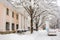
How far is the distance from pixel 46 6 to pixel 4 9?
397 inches

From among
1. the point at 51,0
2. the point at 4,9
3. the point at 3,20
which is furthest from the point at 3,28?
the point at 51,0

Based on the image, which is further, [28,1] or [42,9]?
[42,9]

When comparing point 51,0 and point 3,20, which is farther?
point 51,0

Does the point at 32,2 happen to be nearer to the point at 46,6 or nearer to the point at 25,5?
the point at 25,5

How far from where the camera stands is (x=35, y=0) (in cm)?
3438

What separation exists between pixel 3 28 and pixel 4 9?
3.67 metres

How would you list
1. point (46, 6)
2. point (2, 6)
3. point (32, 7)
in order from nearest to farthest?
point (2, 6) < point (32, 7) < point (46, 6)

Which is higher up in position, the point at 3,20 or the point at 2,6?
the point at 2,6

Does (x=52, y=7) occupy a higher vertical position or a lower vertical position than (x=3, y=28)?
higher

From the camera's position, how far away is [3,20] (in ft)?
98.9

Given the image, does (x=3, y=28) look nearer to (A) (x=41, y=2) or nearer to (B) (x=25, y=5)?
(B) (x=25, y=5)

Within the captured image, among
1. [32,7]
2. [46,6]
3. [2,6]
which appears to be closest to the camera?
[2,6]

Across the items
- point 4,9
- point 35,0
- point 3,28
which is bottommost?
point 3,28

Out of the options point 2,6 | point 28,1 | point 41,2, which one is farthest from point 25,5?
point 2,6
